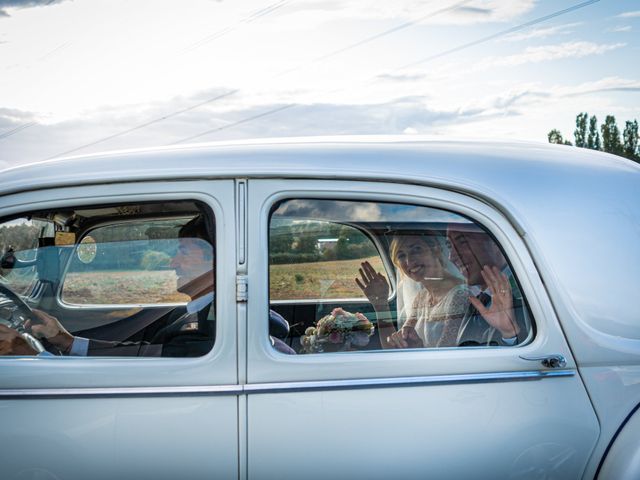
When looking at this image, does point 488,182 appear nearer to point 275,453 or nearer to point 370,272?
point 370,272

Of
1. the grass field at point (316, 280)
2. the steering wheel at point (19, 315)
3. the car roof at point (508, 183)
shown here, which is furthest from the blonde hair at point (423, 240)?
the steering wheel at point (19, 315)

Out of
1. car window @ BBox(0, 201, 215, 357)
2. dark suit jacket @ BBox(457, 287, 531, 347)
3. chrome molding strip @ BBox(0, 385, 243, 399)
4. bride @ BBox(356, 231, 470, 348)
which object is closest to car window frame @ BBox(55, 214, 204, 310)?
car window @ BBox(0, 201, 215, 357)

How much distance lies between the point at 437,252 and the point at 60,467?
5.16ft

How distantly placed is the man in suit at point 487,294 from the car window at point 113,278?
37.4 inches

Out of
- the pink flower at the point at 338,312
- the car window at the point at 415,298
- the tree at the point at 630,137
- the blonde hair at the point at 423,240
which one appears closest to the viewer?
the car window at the point at 415,298

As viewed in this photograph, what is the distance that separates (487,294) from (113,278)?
4.72 feet

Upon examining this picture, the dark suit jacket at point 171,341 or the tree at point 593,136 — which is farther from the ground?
the tree at point 593,136

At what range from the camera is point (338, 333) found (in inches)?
93.7

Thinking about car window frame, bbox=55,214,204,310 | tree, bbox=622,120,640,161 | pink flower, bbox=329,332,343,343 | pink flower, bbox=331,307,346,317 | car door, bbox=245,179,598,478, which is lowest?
car door, bbox=245,179,598,478

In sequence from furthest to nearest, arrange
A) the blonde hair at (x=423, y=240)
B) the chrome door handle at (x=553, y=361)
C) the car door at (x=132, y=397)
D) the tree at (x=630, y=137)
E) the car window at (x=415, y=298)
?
the tree at (x=630, y=137) → the blonde hair at (x=423, y=240) → the car window at (x=415, y=298) → the chrome door handle at (x=553, y=361) → the car door at (x=132, y=397)

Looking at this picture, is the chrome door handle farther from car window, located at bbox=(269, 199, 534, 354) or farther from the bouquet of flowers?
the bouquet of flowers

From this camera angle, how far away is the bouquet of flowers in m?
2.31

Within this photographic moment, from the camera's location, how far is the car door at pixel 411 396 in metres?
2.05

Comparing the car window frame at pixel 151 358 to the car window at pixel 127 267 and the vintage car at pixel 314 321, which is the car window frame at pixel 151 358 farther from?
the car window at pixel 127 267
